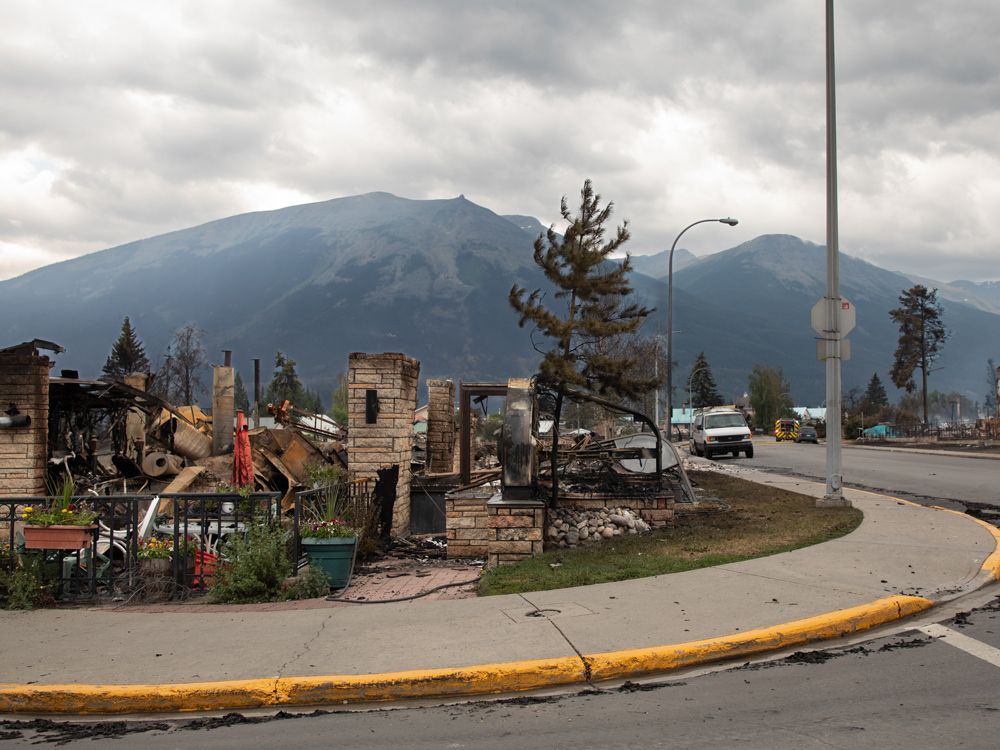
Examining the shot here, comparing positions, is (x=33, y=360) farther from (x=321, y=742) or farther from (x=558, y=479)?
(x=321, y=742)

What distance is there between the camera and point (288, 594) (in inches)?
338

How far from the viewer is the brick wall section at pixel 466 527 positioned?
1127cm

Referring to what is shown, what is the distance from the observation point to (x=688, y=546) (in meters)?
10.2

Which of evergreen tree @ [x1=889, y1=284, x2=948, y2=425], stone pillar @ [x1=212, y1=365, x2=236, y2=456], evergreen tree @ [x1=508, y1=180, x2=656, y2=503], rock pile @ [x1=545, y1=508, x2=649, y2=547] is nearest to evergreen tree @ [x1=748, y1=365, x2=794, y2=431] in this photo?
evergreen tree @ [x1=889, y1=284, x2=948, y2=425]

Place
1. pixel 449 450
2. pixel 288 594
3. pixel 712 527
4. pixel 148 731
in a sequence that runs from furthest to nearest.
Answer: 1. pixel 449 450
2. pixel 712 527
3. pixel 288 594
4. pixel 148 731

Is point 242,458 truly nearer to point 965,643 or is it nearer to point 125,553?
point 125,553

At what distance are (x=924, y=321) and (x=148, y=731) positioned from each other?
317 feet

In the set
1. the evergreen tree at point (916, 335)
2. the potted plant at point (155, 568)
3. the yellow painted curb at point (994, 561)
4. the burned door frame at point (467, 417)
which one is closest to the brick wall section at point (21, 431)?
the potted plant at point (155, 568)

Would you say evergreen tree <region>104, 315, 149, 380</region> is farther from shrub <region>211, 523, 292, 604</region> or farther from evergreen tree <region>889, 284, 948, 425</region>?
evergreen tree <region>889, 284, 948, 425</region>

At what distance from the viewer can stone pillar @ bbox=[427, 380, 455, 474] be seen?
18016mm

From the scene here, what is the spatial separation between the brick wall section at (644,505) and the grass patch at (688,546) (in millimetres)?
183

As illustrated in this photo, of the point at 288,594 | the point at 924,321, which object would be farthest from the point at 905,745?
the point at 924,321

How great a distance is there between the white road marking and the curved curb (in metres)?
1.84

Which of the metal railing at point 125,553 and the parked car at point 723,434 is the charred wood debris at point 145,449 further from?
the parked car at point 723,434
